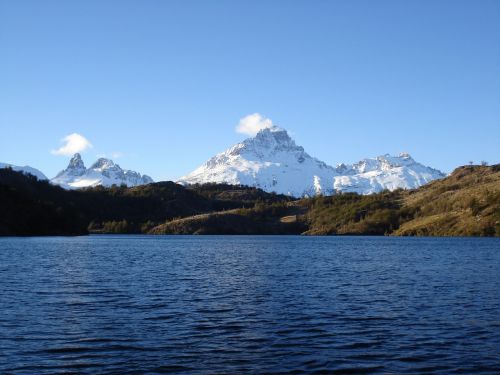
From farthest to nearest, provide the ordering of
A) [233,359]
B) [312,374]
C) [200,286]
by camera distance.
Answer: [200,286] → [233,359] → [312,374]

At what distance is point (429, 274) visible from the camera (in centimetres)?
9850

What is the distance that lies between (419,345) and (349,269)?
225 feet

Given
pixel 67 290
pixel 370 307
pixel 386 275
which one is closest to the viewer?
pixel 370 307

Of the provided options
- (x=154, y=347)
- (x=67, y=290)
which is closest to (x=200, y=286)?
(x=67, y=290)

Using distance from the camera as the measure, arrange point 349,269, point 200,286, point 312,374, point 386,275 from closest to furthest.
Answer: point 312,374 < point 200,286 < point 386,275 < point 349,269

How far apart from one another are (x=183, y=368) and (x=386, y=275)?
216 ft

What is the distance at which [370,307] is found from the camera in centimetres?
6028

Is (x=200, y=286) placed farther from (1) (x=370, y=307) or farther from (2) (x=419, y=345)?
(2) (x=419, y=345)

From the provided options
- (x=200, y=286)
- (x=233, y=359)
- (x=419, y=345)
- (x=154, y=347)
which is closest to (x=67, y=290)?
(x=200, y=286)

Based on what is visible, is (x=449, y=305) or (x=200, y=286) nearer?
(x=449, y=305)

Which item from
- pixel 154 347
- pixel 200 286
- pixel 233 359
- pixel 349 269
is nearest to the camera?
pixel 233 359

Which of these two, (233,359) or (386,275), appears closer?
(233,359)

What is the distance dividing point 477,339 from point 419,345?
5136mm

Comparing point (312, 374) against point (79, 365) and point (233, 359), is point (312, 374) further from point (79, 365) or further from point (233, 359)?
point (79, 365)
